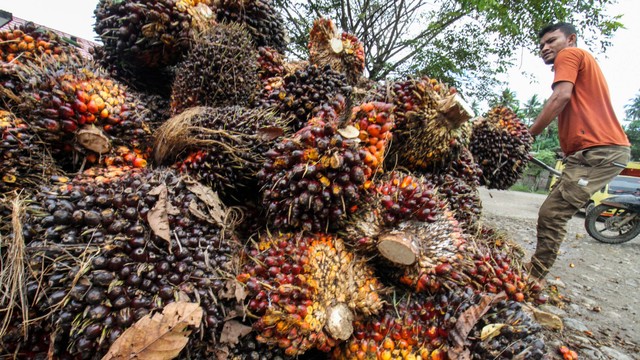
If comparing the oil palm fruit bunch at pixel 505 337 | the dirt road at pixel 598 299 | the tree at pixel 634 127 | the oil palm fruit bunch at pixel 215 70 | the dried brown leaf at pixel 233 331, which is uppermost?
the tree at pixel 634 127

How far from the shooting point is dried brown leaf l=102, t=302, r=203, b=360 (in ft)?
2.75

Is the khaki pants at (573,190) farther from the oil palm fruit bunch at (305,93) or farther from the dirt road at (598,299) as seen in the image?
the oil palm fruit bunch at (305,93)

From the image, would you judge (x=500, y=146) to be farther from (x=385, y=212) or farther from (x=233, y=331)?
(x=233, y=331)

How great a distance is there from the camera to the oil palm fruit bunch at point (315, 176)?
1229 millimetres

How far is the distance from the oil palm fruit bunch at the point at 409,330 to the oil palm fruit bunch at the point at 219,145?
2.63 ft

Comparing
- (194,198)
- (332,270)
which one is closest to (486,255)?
(332,270)

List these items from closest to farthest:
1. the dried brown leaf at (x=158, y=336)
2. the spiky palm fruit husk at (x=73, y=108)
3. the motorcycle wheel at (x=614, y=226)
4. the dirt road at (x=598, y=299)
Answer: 1. the dried brown leaf at (x=158, y=336)
2. the spiky palm fruit husk at (x=73, y=108)
3. the dirt road at (x=598, y=299)
4. the motorcycle wheel at (x=614, y=226)

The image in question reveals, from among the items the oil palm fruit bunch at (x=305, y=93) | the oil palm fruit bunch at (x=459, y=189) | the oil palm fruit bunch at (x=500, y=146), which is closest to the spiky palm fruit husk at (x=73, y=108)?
the oil palm fruit bunch at (x=305, y=93)

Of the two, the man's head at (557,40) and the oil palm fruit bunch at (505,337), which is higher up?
the man's head at (557,40)

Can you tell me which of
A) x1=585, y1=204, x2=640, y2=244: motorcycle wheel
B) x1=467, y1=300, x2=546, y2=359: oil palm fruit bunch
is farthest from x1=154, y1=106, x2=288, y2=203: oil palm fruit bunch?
x1=585, y1=204, x2=640, y2=244: motorcycle wheel

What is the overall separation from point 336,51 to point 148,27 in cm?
114

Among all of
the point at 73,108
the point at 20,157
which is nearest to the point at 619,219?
the point at 73,108

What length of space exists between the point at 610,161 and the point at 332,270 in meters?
2.95

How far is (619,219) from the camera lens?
23.0 ft
